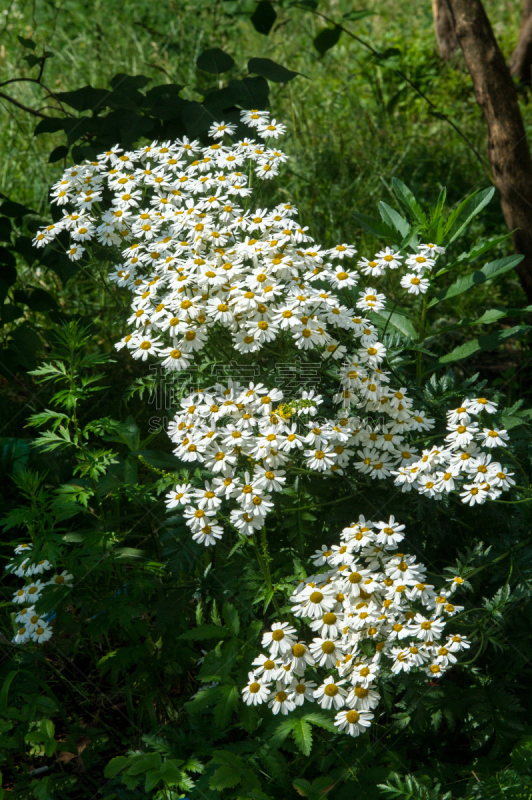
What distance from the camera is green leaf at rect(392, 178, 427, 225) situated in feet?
8.05

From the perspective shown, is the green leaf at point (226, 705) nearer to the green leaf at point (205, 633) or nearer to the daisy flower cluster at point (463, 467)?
the green leaf at point (205, 633)

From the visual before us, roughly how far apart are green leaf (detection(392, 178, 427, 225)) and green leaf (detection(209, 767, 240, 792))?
180 centimetres

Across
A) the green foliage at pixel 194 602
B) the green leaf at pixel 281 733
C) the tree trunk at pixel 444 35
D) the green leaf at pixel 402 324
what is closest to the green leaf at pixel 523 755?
the green foliage at pixel 194 602

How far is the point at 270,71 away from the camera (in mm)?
2816

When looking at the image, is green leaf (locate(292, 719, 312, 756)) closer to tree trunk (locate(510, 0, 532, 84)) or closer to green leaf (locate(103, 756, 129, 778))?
green leaf (locate(103, 756, 129, 778))

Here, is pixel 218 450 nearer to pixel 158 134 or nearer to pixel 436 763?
pixel 436 763

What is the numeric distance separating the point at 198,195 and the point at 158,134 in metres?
0.44

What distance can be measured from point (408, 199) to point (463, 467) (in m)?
1.22

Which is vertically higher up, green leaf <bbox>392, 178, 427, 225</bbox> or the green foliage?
green leaf <bbox>392, 178, 427, 225</bbox>

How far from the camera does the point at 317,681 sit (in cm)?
165

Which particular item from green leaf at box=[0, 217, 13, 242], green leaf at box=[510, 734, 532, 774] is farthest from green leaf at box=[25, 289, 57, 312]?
green leaf at box=[510, 734, 532, 774]

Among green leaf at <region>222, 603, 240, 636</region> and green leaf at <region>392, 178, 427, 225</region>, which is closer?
green leaf at <region>222, 603, 240, 636</region>

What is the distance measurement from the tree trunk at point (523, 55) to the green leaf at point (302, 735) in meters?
5.89

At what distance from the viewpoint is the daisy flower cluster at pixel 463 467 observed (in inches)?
64.6
